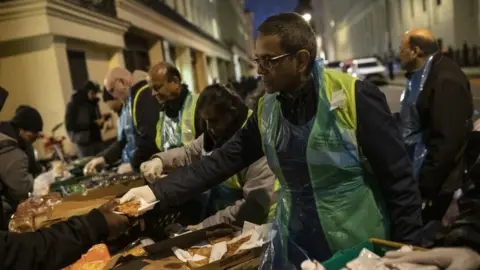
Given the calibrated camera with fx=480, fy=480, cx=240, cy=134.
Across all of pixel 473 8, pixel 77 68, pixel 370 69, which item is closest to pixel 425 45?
pixel 77 68

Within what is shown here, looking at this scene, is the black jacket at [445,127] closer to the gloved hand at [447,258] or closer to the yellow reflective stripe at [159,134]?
the gloved hand at [447,258]

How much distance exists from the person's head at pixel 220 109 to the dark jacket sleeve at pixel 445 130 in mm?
1388

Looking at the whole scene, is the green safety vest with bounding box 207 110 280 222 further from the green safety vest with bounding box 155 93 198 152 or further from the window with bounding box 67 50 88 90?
the window with bounding box 67 50 88 90

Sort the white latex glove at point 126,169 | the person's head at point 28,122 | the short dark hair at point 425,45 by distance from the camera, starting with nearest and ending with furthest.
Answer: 1. the short dark hair at point 425,45
2. the white latex glove at point 126,169
3. the person's head at point 28,122

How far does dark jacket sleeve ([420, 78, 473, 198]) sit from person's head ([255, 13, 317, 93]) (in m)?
1.57

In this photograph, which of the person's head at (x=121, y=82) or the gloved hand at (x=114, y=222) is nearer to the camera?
the gloved hand at (x=114, y=222)

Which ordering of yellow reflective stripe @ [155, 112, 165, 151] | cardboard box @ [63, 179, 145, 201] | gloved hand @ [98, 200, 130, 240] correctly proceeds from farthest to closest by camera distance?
1. yellow reflective stripe @ [155, 112, 165, 151]
2. cardboard box @ [63, 179, 145, 201]
3. gloved hand @ [98, 200, 130, 240]

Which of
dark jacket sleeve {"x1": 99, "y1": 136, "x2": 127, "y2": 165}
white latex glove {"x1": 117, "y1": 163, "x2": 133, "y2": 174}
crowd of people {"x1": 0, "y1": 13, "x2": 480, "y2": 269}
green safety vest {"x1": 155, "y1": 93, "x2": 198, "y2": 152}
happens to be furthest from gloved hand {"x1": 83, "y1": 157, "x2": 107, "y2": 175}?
crowd of people {"x1": 0, "y1": 13, "x2": 480, "y2": 269}

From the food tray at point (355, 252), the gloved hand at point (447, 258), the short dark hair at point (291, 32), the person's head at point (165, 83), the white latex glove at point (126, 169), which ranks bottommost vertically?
the white latex glove at point (126, 169)

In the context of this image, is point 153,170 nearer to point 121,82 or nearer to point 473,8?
point 121,82

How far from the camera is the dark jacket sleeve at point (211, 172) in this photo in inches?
101

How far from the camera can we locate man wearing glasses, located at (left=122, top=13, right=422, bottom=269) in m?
2.03

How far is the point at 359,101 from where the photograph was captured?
2.00 m

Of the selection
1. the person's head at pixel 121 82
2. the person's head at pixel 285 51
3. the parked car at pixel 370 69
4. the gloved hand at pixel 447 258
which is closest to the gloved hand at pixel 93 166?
the person's head at pixel 121 82
